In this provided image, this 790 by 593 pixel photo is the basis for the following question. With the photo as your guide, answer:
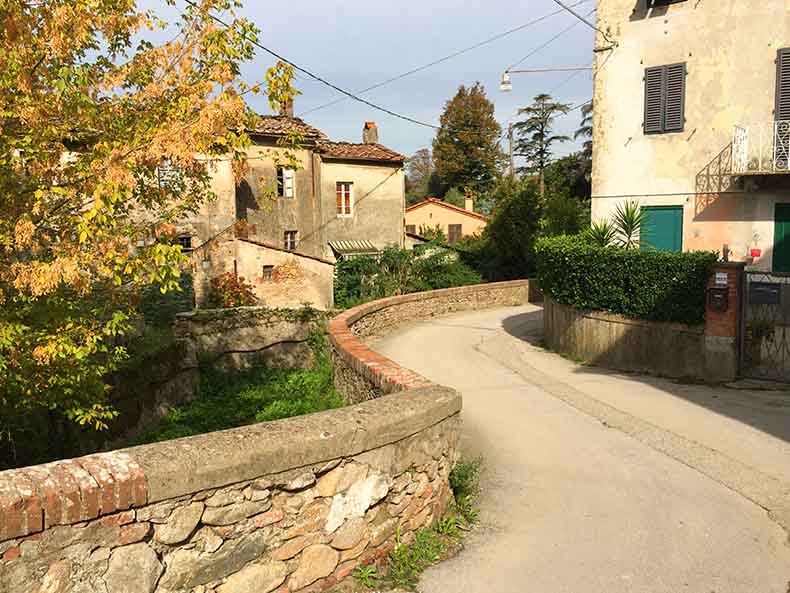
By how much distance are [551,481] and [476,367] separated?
6.39 metres

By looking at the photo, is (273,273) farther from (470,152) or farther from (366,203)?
(470,152)

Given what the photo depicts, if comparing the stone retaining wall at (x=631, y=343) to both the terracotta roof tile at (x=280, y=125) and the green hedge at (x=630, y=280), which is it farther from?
the terracotta roof tile at (x=280, y=125)

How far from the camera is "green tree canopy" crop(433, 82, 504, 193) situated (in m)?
53.6

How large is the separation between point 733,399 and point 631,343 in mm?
2721

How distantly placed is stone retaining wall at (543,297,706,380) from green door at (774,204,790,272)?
5.74 metres

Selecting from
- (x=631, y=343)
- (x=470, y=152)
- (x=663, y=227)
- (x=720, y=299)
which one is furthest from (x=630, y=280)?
(x=470, y=152)

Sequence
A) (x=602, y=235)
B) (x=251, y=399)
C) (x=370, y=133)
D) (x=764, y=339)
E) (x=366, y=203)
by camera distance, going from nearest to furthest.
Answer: (x=764, y=339) < (x=251, y=399) < (x=602, y=235) < (x=366, y=203) < (x=370, y=133)

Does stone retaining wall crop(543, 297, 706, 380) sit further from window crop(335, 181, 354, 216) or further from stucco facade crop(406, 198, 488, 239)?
stucco facade crop(406, 198, 488, 239)

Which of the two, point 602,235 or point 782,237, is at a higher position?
point 602,235

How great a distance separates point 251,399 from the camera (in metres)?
12.8

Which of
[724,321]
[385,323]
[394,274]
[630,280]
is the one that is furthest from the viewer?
[394,274]

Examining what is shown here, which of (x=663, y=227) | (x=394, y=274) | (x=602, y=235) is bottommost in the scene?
(x=394, y=274)

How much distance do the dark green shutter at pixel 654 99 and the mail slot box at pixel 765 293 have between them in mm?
6949

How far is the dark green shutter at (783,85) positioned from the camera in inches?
576
